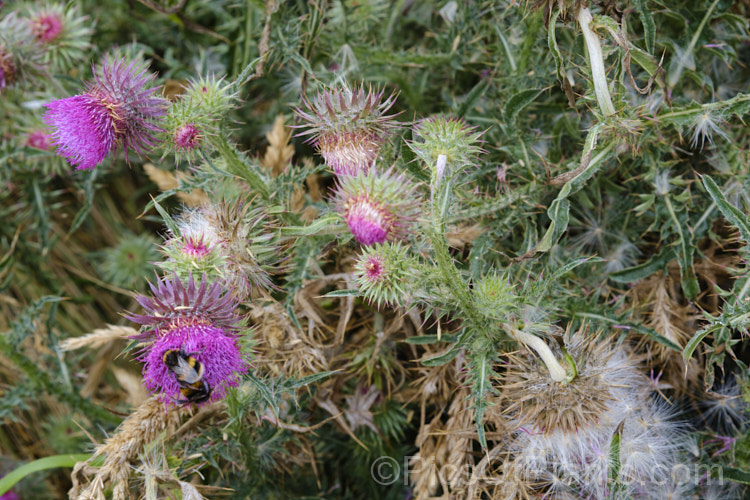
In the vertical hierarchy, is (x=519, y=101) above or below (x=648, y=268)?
above

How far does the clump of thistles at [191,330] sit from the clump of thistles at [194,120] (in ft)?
1.54

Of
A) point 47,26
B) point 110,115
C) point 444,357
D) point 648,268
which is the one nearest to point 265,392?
point 444,357

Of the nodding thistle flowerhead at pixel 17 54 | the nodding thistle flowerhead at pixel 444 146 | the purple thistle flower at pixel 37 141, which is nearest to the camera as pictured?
the nodding thistle flowerhead at pixel 444 146

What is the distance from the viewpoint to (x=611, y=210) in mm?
2568

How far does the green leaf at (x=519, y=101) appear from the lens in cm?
217

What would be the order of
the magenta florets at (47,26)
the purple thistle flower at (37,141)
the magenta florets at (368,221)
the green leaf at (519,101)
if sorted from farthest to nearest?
the purple thistle flower at (37,141) < the magenta florets at (47,26) < the green leaf at (519,101) < the magenta florets at (368,221)

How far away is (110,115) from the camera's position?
1.91 metres

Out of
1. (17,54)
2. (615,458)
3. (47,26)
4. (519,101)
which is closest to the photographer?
(615,458)

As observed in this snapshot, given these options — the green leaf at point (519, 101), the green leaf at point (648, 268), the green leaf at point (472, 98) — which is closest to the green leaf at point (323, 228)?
the green leaf at point (519, 101)

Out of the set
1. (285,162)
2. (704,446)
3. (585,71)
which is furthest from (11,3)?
(704,446)

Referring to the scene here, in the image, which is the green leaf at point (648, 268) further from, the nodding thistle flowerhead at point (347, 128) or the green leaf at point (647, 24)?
the nodding thistle flowerhead at point (347, 128)

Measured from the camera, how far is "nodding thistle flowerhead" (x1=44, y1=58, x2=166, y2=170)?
6.31 ft

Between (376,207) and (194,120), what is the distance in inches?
28.0

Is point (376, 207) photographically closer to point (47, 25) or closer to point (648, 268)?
point (648, 268)
